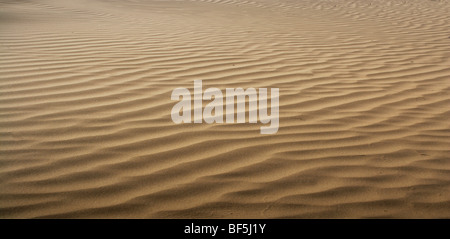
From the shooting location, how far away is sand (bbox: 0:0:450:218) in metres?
1.89

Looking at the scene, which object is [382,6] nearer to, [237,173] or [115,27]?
[115,27]

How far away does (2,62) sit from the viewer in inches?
144

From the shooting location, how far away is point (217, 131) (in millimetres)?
2549

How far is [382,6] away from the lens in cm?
954

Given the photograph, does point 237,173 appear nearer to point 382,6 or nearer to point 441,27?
point 441,27

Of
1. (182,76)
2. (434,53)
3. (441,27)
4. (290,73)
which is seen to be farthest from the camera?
(441,27)

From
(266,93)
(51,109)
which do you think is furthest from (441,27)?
(51,109)

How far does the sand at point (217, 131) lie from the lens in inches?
74.4

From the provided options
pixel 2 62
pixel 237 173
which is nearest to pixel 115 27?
pixel 2 62

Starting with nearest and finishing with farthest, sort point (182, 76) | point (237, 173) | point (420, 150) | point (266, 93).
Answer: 1. point (237, 173)
2. point (420, 150)
3. point (266, 93)
4. point (182, 76)

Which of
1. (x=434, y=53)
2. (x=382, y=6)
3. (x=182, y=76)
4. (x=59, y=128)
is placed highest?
(x=382, y=6)

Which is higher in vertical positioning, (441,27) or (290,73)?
(441,27)

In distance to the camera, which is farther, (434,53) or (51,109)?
(434,53)

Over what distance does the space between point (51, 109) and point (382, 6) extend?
9387 mm
